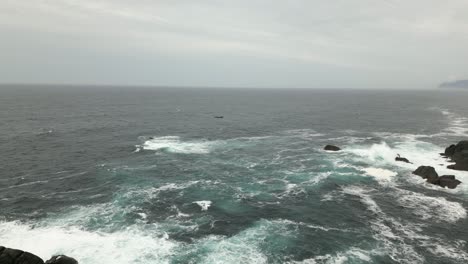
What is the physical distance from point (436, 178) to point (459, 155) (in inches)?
584

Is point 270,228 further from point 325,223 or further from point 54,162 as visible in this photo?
point 54,162

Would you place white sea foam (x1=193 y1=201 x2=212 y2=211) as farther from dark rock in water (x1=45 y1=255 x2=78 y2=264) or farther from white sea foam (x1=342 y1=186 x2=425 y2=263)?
white sea foam (x1=342 y1=186 x2=425 y2=263)

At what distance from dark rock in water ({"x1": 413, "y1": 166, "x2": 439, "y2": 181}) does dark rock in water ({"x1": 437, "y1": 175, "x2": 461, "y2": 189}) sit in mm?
1240

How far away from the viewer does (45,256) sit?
35.1 m

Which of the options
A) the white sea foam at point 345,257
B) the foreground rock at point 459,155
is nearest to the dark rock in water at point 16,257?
the white sea foam at point 345,257

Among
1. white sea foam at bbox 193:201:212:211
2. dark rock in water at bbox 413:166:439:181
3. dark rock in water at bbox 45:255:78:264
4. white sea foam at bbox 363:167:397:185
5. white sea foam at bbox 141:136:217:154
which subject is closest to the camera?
dark rock in water at bbox 45:255:78:264

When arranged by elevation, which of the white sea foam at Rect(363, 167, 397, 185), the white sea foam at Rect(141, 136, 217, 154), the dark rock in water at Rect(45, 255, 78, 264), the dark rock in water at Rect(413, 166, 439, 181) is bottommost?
the dark rock in water at Rect(45, 255, 78, 264)

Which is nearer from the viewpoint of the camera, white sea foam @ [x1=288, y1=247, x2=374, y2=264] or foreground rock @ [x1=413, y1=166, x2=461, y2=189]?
white sea foam @ [x1=288, y1=247, x2=374, y2=264]

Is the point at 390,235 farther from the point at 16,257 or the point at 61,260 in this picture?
the point at 16,257

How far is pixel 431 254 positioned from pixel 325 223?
13.0 metres

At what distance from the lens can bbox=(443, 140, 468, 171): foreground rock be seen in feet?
218

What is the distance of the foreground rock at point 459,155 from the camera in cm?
6644

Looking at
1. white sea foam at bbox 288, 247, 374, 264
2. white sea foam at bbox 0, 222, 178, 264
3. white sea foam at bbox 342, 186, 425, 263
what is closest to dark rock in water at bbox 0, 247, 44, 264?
white sea foam at bbox 0, 222, 178, 264

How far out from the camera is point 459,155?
68562 millimetres
